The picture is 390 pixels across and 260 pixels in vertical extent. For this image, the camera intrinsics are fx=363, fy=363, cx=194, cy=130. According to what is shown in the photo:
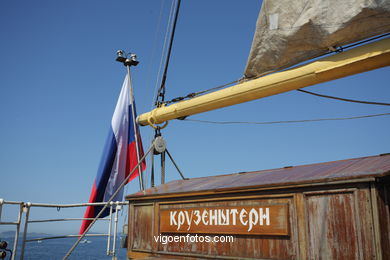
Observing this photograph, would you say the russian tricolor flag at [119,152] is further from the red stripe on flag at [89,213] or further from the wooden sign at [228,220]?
the wooden sign at [228,220]

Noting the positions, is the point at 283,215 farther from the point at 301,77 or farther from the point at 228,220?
the point at 301,77

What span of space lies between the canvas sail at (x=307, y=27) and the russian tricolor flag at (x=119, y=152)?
6144 millimetres

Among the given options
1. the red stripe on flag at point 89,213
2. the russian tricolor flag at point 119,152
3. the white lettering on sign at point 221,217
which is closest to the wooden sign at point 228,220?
the white lettering on sign at point 221,217

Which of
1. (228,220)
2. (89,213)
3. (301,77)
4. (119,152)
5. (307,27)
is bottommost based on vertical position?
(228,220)

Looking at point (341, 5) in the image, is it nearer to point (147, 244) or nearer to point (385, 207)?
point (385, 207)

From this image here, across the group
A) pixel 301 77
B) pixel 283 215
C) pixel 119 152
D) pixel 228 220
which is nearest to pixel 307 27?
pixel 301 77

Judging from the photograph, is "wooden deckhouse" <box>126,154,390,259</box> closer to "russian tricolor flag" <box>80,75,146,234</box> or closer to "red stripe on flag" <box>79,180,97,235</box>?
"red stripe on flag" <box>79,180,97,235</box>

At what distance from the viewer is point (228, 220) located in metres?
6.76

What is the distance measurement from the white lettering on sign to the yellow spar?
3.06 meters

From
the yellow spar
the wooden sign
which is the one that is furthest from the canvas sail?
the wooden sign

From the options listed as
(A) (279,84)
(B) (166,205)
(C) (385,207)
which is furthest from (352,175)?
(B) (166,205)

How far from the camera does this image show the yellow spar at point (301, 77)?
6.95 metres

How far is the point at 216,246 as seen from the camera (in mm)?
6879

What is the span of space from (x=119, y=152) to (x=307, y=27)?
8182mm
